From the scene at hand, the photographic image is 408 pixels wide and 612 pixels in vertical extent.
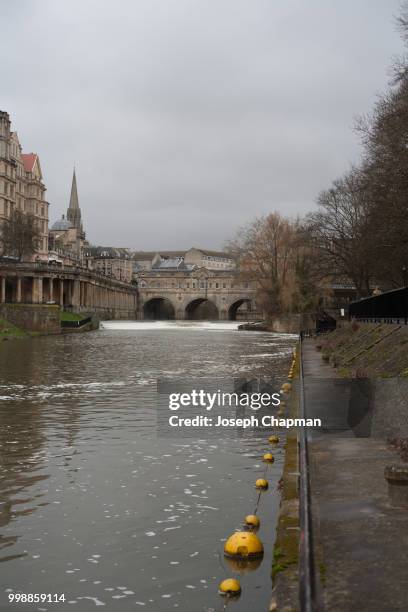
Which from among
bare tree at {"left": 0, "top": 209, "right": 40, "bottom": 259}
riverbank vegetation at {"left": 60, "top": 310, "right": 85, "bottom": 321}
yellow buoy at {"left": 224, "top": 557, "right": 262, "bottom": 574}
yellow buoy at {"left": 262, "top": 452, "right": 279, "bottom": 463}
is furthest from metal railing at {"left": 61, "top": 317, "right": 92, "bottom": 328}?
yellow buoy at {"left": 224, "top": 557, "right": 262, "bottom": 574}

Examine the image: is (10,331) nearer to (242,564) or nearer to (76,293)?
(76,293)

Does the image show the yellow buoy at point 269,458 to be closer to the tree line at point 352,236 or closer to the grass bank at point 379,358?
the grass bank at point 379,358

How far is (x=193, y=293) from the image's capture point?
180000 millimetres

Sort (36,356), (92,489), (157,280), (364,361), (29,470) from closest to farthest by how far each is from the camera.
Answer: (92,489) → (29,470) → (364,361) → (36,356) → (157,280)

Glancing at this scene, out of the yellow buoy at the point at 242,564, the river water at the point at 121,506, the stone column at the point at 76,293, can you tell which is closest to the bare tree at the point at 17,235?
the stone column at the point at 76,293

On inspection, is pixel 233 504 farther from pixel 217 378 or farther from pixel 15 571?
pixel 217 378

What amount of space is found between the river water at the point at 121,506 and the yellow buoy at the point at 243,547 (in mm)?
175

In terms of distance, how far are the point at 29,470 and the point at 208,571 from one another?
18.6 feet

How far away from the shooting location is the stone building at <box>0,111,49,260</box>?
113 meters

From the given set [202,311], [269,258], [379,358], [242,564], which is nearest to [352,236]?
[269,258]

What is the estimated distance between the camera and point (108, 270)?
648 ft

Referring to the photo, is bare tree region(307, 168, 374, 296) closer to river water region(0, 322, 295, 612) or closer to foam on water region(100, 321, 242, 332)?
foam on water region(100, 321, 242, 332)

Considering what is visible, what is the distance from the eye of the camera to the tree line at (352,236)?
123 ft

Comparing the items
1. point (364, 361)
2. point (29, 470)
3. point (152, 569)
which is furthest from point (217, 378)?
point (152, 569)
